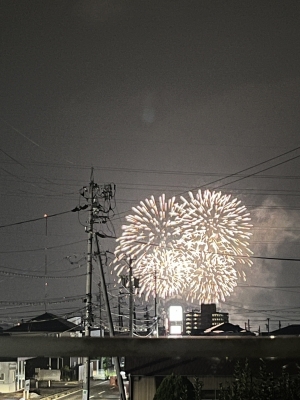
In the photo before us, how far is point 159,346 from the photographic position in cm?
139

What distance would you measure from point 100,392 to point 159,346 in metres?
28.6

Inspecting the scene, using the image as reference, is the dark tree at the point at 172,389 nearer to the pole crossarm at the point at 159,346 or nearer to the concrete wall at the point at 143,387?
the pole crossarm at the point at 159,346

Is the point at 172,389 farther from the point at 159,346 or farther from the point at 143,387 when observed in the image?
the point at 143,387

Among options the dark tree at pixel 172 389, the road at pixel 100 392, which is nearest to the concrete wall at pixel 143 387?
the road at pixel 100 392

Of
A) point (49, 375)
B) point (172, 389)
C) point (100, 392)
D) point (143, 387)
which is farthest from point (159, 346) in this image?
point (100, 392)

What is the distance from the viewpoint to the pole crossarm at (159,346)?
4.58 feet

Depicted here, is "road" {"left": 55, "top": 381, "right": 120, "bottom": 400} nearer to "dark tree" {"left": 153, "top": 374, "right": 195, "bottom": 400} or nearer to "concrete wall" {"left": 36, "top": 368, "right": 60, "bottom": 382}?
"concrete wall" {"left": 36, "top": 368, "right": 60, "bottom": 382}

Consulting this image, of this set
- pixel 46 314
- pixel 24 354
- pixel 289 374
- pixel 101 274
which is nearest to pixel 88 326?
pixel 101 274

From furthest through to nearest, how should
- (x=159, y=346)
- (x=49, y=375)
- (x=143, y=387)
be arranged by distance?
1. (x=49, y=375)
2. (x=143, y=387)
3. (x=159, y=346)

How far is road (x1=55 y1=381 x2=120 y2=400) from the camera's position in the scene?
2476 cm

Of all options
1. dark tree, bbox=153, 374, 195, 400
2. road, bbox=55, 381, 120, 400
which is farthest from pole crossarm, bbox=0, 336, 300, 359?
road, bbox=55, 381, 120, 400

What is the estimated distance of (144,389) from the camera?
1681cm

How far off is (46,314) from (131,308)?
26212mm

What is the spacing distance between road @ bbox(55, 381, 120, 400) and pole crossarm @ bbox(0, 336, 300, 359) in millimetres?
23457
